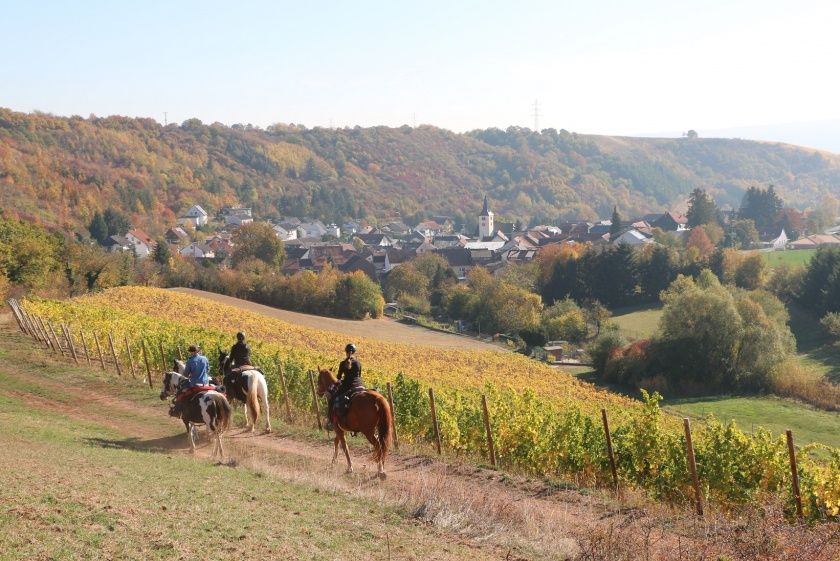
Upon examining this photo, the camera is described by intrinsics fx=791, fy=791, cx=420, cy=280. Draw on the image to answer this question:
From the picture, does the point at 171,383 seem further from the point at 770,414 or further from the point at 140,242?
the point at 140,242

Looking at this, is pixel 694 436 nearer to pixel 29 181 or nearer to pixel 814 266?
pixel 814 266

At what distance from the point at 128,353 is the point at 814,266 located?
65668mm


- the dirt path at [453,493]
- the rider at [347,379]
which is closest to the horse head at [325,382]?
the rider at [347,379]

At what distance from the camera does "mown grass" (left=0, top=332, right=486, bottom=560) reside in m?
9.02

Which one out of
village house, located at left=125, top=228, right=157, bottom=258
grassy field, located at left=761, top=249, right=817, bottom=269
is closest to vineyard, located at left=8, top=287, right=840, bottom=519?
grassy field, located at left=761, top=249, right=817, bottom=269

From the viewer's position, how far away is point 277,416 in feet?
74.6

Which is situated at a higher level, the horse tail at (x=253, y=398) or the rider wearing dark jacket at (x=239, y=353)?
the rider wearing dark jacket at (x=239, y=353)

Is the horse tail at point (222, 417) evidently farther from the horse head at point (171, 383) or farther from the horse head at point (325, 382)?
the horse head at point (171, 383)

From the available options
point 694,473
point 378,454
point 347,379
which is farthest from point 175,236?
point 694,473

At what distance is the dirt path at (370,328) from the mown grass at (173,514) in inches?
1980

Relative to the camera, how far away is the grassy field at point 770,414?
38.5 meters

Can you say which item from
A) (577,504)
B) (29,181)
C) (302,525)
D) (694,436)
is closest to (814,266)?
(694,436)

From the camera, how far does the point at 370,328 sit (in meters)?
71.8

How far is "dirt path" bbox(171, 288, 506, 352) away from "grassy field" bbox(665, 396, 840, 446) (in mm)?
20915
